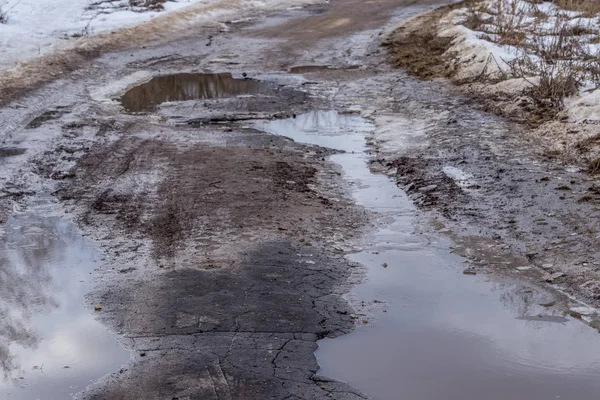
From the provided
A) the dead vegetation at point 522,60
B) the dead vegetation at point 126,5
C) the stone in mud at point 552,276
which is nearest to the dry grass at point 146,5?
the dead vegetation at point 126,5

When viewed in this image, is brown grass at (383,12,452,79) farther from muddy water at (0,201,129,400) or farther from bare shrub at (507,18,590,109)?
muddy water at (0,201,129,400)

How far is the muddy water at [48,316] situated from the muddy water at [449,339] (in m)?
1.62

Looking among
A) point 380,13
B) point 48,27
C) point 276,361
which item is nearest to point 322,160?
point 276,361

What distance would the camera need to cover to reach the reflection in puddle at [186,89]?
42.8 ft

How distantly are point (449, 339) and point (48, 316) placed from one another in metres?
3.06

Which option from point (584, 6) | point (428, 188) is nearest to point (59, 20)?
point (584, 6)

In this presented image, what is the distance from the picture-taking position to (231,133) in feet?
35.7

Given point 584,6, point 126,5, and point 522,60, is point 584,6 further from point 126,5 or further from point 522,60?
point 126,5

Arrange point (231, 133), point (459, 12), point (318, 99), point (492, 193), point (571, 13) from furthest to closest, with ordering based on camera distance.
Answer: point (459, 12) < point (571, 13) < point (318, 99) < point (231, 133) < point (492, 193)

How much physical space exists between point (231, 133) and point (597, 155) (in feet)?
16.5

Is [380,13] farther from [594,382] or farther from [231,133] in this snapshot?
[594,382]

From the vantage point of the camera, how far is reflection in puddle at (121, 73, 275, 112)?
1305 cm

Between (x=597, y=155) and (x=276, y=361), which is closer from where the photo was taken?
(x=276, y=361)

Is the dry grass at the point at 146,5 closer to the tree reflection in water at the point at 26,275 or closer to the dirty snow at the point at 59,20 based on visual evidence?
the dirty snow at the point at 59,20
